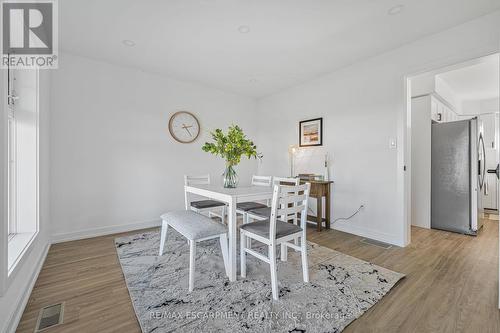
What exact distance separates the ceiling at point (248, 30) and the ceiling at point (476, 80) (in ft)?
5.31

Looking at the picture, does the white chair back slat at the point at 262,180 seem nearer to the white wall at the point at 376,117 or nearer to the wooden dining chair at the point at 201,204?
the wooden dining chair at the point at 201,204

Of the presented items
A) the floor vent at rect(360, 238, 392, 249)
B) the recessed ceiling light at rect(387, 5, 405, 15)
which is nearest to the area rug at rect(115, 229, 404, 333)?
the floor vent at rect(360, 238, 392, 249)

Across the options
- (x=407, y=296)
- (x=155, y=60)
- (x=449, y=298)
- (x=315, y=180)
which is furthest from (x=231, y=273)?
(x=155, y=60)

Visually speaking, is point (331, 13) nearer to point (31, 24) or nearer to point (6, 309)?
point (31, 24)

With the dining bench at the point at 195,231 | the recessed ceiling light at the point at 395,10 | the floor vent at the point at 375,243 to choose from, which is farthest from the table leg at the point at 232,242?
the recessed ceiling light at the point at 395,10

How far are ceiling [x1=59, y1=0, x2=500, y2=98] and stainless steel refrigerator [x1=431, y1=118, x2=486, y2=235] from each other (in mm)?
1727

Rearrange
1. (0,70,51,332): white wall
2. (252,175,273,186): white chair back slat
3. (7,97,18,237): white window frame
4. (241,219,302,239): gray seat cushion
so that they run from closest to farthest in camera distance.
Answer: (0,70,51,332): white wall
(241,219,302,239): gray seat cushion
(7,97,18,237): white window frame
(252,175,273,186): white chair back slat

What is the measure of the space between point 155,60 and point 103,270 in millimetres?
2651

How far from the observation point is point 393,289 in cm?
179

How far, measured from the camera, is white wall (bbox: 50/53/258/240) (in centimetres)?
281

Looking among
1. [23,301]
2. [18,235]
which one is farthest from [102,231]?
[23,301]

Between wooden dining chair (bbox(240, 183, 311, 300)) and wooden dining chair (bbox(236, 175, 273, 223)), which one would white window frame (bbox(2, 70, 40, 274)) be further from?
wooden dining chair (bbox(236, 175, 273, 223))

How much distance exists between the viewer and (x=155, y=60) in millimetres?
3059

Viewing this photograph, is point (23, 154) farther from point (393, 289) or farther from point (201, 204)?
point (393, 289)
